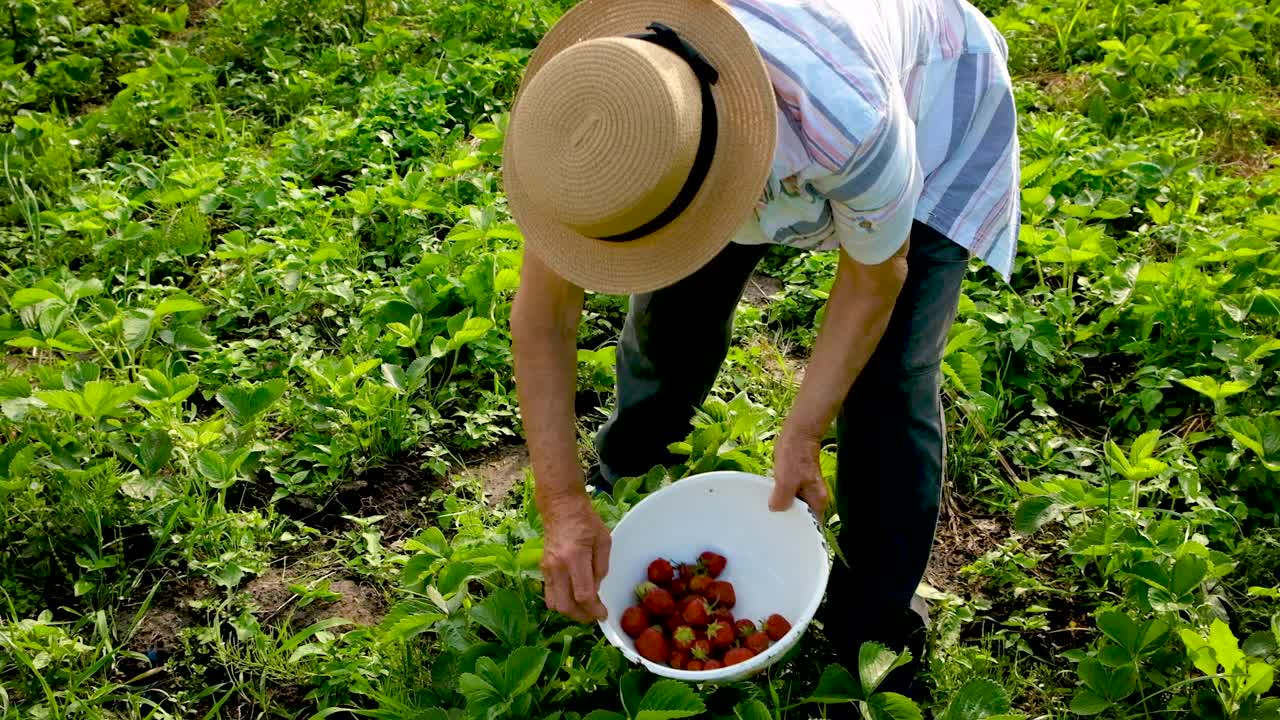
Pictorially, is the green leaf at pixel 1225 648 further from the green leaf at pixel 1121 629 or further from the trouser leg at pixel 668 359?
the trouser leg at pixel 668 359

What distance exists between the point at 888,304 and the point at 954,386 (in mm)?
1079

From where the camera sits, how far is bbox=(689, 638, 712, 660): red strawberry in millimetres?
1976

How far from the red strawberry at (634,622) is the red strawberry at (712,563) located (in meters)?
0.20

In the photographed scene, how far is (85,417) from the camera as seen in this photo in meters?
2.65

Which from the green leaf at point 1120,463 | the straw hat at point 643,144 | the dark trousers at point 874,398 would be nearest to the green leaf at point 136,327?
the dark trousers at point 874,398

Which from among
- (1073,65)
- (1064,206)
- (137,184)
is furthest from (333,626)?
(1073,65)

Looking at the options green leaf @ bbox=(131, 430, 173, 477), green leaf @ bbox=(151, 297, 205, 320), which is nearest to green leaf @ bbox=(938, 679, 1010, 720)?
green leaf @ bbox=(131, 430, 173, 477)

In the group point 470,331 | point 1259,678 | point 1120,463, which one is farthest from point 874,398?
point 470,331

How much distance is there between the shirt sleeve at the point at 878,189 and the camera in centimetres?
153

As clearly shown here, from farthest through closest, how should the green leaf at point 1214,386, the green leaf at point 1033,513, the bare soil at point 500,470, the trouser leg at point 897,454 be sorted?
1. the bare soil at point 500,470
2. the green leaf at point 1214,386
3. the green leaf at point 1033,513
4. the trouser leg at point 897,454

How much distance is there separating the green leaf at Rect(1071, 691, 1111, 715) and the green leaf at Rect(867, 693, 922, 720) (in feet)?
1.07

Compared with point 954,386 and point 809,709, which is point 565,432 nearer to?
point 809,709

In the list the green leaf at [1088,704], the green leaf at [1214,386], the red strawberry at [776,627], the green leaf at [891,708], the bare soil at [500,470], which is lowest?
the bare soil at [500,470]

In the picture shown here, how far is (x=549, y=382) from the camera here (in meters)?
1.84
